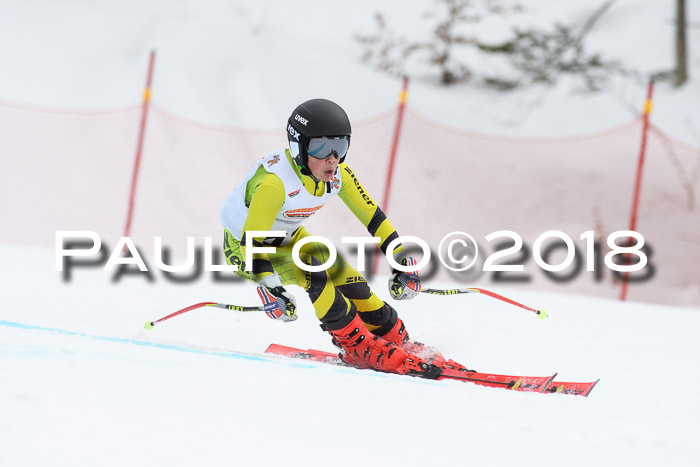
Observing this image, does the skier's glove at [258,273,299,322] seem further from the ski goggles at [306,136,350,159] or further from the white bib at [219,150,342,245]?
the ski goggles at [306,136,350,159]

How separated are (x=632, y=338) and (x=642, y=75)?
43.8ft

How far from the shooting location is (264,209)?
12.0 feet

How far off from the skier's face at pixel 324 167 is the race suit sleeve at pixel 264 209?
189 mm

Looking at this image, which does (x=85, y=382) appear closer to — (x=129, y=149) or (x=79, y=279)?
Answer: (x=79, y=279)

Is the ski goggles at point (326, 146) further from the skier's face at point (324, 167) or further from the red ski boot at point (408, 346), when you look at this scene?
the red ski boot at point (408, 346)

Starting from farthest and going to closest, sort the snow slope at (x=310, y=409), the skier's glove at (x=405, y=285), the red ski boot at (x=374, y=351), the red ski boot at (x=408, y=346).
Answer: the red ski boot at (x=408, y=346)
the skier's glove at (x=405, y=285)
the red ski boot at (x=374, y=351)
the snow slope at (x=310, y=409)

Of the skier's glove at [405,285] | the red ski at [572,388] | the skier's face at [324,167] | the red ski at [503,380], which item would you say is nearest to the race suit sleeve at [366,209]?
the skier's glove at [405,285]

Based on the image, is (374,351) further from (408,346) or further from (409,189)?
(409,189)

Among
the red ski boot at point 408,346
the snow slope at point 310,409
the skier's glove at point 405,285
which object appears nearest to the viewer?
the snow slope at point 310,409

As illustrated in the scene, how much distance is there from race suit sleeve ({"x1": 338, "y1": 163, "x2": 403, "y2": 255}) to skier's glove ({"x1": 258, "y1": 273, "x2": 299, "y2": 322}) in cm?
76

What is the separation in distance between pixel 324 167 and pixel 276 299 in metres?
0.72

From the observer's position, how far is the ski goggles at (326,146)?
365cm

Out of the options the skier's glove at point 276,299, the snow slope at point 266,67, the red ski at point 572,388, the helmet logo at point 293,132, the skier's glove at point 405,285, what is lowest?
the red ski at point 572,388

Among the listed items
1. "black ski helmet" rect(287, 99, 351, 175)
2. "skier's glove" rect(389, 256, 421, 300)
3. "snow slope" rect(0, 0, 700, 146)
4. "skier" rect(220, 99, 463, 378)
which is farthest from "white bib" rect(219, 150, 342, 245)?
"snow slope" rect(0, 0, 700, 146)
